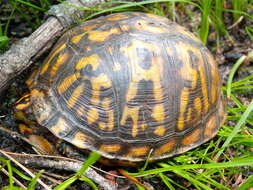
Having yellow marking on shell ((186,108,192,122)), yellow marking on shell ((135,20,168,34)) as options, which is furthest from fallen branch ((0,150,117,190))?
yellow marking on shell ((135,20,168,34))

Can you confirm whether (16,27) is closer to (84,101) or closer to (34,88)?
(34,88)

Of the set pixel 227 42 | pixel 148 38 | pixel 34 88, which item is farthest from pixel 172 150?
pixel 227 42

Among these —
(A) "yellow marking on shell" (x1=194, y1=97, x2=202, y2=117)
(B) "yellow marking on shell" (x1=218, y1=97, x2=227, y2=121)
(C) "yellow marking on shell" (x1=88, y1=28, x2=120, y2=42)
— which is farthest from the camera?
(B) "yellow marking on shell" (x1=218, y1=97, x2=227, y2=121)

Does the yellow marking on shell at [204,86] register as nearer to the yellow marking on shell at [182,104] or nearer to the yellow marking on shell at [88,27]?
the yellow marking on shell at [182,104]

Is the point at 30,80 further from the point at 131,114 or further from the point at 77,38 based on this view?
the point at 131,114

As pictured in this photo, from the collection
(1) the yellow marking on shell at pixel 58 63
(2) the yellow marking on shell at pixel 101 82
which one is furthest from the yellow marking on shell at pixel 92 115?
(1) the yellow marking on shell at pixel 58 63

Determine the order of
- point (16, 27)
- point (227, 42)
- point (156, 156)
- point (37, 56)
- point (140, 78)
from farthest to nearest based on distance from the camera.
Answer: point (227, 42)
point (16, 27)
point (37, 56)
point (156, 156)
point (140, 78)

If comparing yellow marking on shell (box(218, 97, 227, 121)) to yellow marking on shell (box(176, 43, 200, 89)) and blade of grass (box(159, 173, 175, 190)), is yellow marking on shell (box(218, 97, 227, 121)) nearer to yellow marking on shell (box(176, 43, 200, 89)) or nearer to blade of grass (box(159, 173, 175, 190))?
yellow marking on shell (box(176, 43, 200, 89))
